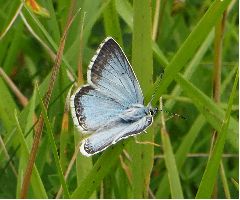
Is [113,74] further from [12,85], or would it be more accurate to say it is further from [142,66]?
[12,85]

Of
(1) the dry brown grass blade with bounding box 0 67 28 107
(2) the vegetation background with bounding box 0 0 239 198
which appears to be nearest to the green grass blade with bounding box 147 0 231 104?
(2) the vegetation background with bounding box 0 0 239 198

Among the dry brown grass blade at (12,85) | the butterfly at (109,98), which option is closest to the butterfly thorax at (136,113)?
the butterfly at (109,98)

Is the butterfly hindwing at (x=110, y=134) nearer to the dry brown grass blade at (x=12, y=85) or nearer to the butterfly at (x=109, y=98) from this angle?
the butterfly at (x=109, y=98)

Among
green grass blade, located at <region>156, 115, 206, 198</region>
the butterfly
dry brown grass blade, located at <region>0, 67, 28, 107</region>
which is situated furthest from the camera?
green grass blade, located at <region>156, 115, 206, 198</region>

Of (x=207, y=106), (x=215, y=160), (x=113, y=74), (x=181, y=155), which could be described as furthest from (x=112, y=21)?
(x=181, y=155)

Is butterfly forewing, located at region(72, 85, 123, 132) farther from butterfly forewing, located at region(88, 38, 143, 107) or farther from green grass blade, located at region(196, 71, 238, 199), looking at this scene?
green grass blade, located at region(196, 71, 238, 199)

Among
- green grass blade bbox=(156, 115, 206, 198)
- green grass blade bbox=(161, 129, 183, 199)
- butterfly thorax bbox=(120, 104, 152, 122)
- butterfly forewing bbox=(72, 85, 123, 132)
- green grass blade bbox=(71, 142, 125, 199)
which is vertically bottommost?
green grass blade bbox=(156, 115, 206, 198)
